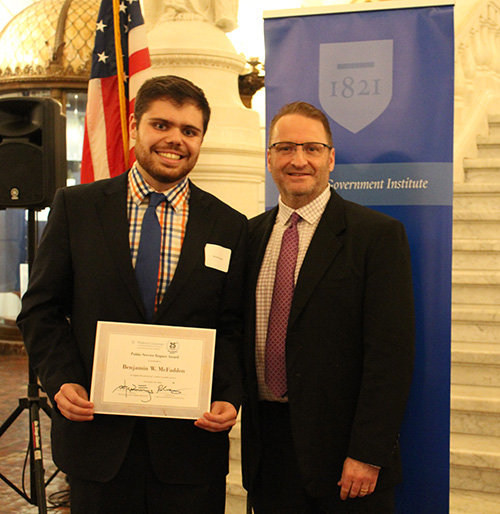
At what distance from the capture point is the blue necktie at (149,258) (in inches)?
74.4

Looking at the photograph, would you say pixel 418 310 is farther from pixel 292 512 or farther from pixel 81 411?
pixel 81 411

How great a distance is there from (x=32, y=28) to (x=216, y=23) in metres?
3.58

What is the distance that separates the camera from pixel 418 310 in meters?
2.49

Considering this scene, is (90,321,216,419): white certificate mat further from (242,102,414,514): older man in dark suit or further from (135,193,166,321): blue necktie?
(242,102,414,514): older man in dark suit

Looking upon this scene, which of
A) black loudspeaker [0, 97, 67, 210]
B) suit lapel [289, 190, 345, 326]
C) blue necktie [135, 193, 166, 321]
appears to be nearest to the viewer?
blue necktie [135, 193, 166, 321]

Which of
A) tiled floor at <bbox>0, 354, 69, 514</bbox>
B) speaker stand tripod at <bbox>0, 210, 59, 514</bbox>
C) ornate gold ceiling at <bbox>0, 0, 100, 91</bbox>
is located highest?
ornate gold ceiling at <bbox>0, 0, 100, 91</bbox>

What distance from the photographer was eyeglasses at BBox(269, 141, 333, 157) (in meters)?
2.10

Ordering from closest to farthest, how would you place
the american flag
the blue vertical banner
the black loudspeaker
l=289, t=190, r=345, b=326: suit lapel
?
l=289, t=190, r=345, b=326: suit lapel < the blue vertical banner < the black loudspeaker < the american flag

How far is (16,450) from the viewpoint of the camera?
180 inches

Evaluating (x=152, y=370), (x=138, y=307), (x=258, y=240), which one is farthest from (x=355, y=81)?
(x=152, y=370)

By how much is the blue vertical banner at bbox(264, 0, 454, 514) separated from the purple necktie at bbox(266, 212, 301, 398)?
63 cm
